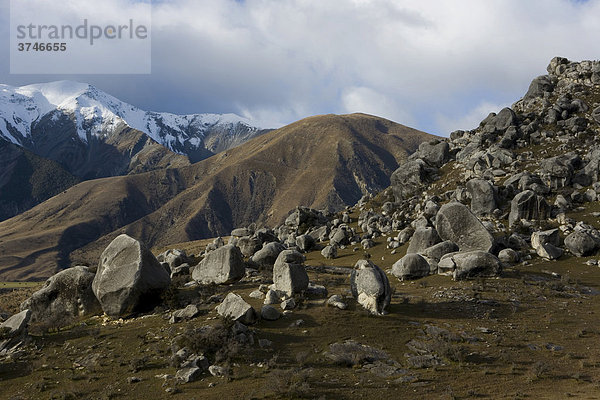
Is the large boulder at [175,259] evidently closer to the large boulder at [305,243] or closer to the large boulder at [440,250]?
the large boulder at [305,243]

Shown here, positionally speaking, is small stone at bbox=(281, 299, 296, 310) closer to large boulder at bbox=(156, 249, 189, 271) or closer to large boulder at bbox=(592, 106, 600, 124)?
large boulder at bbox=(156, 249, 189, 271)

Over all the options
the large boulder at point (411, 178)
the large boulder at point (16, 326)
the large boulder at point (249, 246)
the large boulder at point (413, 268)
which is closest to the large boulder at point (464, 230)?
the large boulder at point (413, 268)

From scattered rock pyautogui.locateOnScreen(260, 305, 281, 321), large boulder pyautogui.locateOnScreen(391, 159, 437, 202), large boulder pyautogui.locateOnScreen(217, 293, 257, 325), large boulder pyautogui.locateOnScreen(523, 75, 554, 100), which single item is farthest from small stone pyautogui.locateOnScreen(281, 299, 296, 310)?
large boulder pyautogui.locateOnScreen(523, 75, 554, 100)

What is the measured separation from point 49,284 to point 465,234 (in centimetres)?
4103

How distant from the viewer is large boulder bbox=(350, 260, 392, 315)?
27.0 metres

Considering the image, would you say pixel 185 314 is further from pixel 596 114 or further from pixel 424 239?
→ pixel 596 114

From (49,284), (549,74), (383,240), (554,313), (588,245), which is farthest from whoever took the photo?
(549,74)

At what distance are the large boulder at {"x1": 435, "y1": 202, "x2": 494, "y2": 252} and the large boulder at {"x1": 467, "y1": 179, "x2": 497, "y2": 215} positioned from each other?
16.8 meters

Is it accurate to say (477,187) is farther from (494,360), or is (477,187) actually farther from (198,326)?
(198,326)

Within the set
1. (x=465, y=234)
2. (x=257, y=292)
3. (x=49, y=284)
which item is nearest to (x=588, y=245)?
(x=465, y=234)

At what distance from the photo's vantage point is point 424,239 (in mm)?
48000

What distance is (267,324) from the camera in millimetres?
24953

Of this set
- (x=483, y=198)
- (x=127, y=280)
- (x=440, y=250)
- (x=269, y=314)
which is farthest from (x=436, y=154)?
(x=127, y=280)

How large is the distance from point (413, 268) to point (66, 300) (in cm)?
3054
